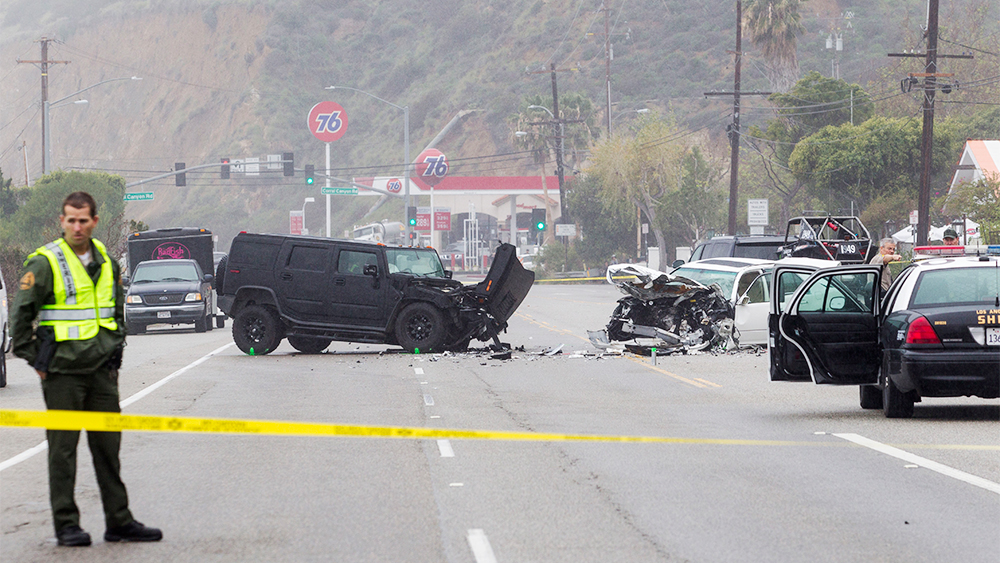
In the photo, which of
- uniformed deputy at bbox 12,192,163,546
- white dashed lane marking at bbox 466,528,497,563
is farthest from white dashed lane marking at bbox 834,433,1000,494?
uniformed deputy at bbox 12,192,163,546

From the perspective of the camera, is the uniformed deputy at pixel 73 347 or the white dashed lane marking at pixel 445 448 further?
the white dashed lane marking at pixel 445 448

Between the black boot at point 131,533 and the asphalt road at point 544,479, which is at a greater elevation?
the black boot at point 131,533

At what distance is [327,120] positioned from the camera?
3942 inches

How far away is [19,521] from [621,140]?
2521 inches

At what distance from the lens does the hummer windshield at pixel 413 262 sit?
22094 mm

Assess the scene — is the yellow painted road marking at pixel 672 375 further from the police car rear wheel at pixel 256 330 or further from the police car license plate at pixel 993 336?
the police car rear wheel at pixel 256 330

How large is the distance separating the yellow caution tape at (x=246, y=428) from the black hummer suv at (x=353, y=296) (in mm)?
9770

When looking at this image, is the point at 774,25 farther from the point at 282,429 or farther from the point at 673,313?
the point at 282,429

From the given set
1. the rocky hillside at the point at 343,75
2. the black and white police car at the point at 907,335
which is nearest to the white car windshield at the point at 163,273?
the black and white police car at the point at 907,335

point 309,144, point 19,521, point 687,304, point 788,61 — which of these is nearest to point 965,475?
point 19,521

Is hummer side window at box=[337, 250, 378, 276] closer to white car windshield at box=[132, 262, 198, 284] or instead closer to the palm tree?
white car windshield at box=[132, 262, 198, 284]

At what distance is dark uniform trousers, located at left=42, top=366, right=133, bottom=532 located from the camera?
6.85 m

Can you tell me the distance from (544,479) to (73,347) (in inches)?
142

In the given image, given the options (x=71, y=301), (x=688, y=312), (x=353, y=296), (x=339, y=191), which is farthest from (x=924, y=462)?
(x=339, y=191)
